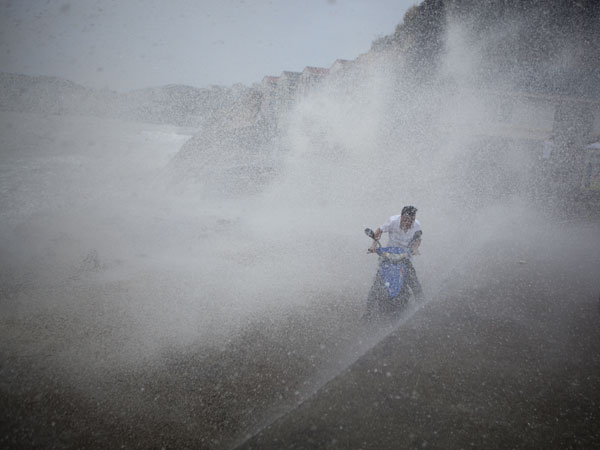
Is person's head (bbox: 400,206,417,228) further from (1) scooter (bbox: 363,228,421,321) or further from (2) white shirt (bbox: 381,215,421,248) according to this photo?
(1) scooter (bbox: 363,228,421,321)

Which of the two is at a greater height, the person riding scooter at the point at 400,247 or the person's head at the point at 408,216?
the person's head at the point at 408,216

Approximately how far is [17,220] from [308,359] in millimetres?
11619

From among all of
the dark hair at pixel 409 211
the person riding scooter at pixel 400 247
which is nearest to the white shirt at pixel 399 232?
the person riding scooter at pixel 400 247

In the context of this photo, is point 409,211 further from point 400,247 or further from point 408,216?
point 400,247

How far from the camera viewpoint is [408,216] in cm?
349

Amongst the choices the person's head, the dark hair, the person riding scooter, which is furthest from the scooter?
the dark hair

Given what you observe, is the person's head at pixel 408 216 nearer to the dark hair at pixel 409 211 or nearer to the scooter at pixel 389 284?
the dark hair at pixel 409 211

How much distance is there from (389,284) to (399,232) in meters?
0.69

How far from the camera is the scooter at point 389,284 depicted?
3.49 metres

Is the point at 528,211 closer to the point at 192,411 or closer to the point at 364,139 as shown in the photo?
the point at 364,139

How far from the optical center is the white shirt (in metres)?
3.63

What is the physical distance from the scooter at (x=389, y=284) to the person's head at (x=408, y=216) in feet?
0.61

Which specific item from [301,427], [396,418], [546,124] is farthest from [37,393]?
[546,124]

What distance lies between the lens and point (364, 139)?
1227 cm
